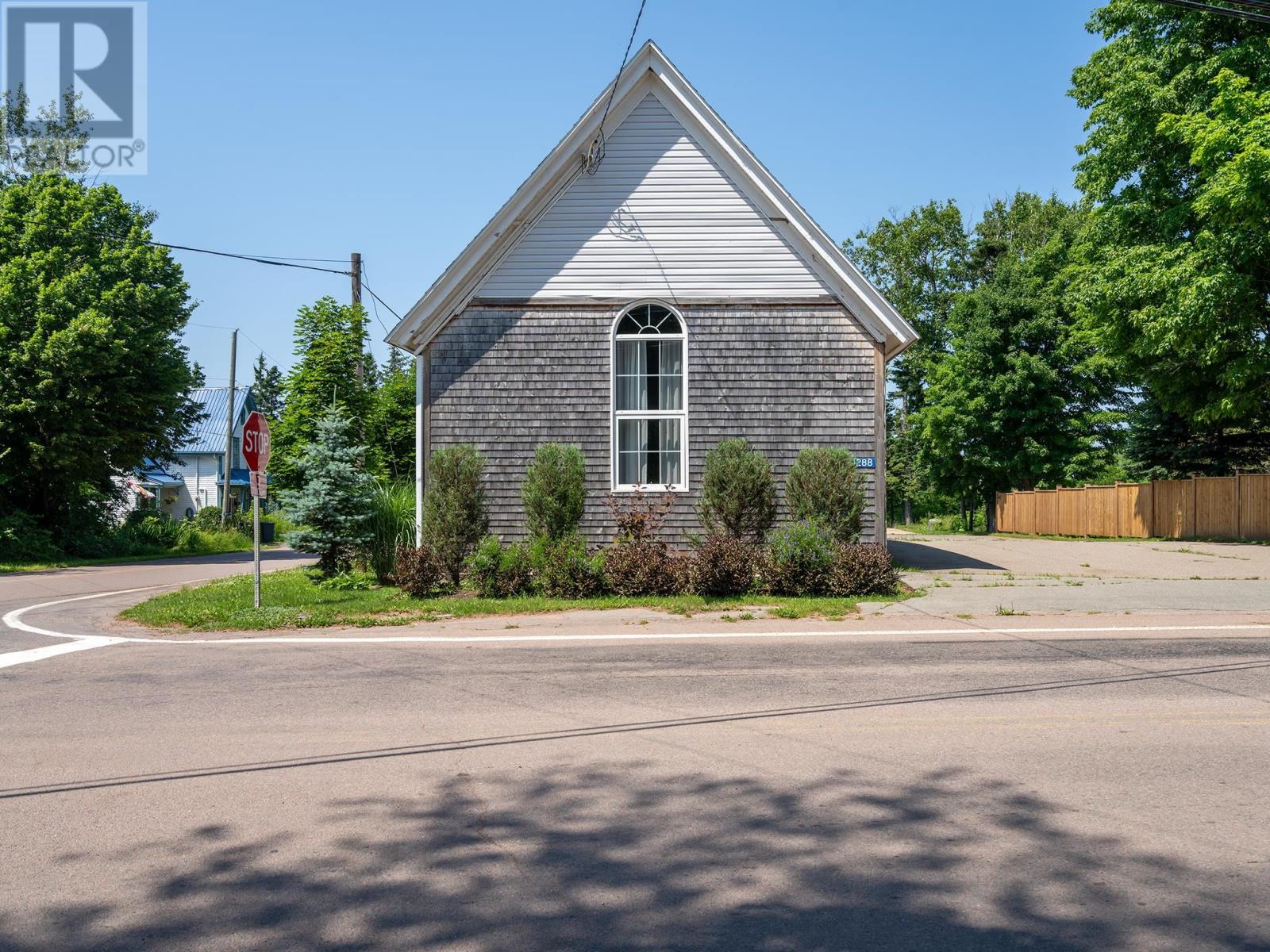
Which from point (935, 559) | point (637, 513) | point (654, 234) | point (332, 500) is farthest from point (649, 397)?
point (935, 559)

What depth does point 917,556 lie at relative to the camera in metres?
23.6

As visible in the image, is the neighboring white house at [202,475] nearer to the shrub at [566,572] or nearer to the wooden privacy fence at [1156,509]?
the wooden privacy fence at [1156,509]

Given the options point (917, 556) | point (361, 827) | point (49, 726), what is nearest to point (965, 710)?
point (361, 827)

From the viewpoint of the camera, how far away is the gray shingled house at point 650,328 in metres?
17.2

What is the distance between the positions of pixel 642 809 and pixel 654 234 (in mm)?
13822

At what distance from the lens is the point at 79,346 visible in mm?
28672

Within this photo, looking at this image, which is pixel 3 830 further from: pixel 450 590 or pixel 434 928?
pixel 450 590

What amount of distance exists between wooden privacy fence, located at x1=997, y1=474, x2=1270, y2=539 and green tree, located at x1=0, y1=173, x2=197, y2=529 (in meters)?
34.2

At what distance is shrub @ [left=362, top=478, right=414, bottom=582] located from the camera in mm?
17234

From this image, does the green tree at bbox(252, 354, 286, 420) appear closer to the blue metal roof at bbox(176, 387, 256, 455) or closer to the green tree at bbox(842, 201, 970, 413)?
the blue metal roof at bbox(176, 387, 256, 455)

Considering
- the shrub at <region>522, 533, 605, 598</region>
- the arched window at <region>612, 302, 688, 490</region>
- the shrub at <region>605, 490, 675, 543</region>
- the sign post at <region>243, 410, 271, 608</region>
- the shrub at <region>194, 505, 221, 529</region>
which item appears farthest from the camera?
the shrub at <region>194, 505, 221, 529</region>

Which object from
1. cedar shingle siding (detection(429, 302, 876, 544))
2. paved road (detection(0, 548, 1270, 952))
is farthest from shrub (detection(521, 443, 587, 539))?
paved road (detection(0, 548, 1270, 952))

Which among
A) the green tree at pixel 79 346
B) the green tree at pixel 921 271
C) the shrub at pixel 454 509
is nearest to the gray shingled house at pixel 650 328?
the shrub at pixel 454 509

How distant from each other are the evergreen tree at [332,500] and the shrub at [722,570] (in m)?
6.07
